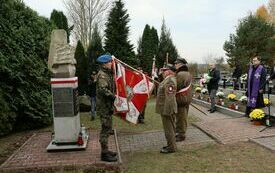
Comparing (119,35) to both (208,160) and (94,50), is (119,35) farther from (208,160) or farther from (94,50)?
(208,160)

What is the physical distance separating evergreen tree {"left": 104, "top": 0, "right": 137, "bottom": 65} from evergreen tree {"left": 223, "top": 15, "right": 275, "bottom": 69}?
593 inches

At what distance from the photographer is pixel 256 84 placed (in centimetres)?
1105

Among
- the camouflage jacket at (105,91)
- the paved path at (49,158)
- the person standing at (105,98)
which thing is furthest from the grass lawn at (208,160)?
the camouflage jacket at (105,91)

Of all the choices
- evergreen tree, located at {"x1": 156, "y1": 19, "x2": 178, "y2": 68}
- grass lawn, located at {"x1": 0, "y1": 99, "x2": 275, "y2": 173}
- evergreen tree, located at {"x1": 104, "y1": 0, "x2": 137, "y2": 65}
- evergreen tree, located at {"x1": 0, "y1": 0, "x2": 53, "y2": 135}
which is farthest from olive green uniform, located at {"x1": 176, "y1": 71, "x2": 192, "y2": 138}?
evergreen tree, located at {"x1": 156, "y1": 19, "x2": 178, "y2": 68}

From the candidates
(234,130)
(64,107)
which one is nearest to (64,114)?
(64,107)

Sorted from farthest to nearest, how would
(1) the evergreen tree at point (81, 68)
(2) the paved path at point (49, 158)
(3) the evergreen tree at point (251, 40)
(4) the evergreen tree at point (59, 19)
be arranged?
(3) the evergreen tree at point (251, 40), (4) the evergreen tree at point (59, 19), (1) the evergreen tree at point (81, 68), (2) the paved path at point (49, 158)

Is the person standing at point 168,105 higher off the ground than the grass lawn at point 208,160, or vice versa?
the person standing at point 168,105

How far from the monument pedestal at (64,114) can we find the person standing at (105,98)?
4.06 ft

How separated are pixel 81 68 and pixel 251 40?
21577 mm

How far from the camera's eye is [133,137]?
30.9ft

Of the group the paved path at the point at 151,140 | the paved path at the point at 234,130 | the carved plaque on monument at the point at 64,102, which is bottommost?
the paved path at the point at 151,140

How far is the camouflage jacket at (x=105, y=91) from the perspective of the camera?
7016 mm

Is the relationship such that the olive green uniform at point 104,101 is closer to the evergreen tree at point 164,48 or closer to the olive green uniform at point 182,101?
the olive green uniform at point 182,101

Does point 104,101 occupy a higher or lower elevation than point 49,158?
higher
